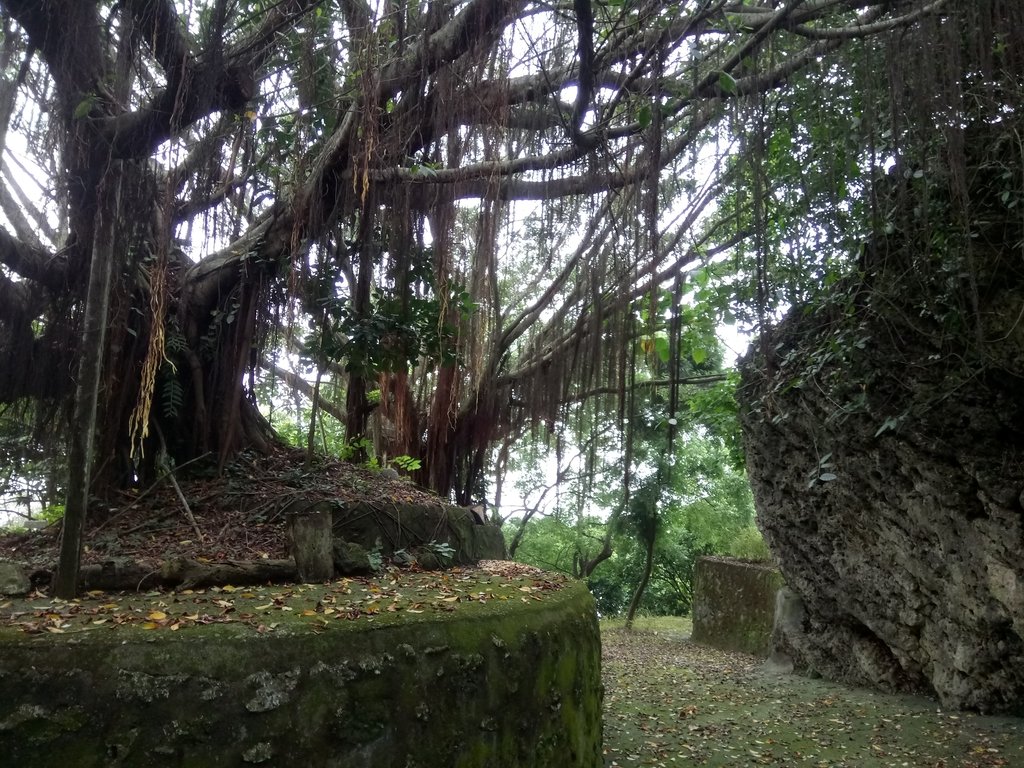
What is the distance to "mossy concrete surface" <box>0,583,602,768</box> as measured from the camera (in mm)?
2645

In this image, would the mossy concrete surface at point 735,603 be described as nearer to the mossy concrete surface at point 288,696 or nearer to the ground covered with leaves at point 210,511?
the ground covered with leaves at point 210,511

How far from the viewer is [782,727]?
600 cm

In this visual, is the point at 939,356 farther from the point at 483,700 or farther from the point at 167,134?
the point at 167,134

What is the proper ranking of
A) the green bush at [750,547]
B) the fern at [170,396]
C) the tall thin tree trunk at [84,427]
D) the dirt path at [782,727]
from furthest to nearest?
the green bush at [750,547]
the fern at [170,396]
the dirt path at [782,727]
the tall thin tree trunk at [84,427]

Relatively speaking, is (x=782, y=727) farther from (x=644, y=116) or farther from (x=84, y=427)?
(x=84, y=427)

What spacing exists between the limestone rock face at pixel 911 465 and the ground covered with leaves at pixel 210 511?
306cm

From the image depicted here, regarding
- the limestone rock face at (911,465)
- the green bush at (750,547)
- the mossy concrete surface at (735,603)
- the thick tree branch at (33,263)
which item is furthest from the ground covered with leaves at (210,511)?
the green bush at (750,547)

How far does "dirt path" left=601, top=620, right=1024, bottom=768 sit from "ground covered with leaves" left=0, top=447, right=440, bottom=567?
2400mm

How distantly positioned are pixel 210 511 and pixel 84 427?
1.69 meters

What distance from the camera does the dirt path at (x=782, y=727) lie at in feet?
16.9

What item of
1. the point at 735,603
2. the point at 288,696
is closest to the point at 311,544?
the point at 288,696

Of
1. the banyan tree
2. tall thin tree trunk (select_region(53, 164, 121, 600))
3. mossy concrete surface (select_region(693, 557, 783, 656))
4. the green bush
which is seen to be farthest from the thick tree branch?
the green bush

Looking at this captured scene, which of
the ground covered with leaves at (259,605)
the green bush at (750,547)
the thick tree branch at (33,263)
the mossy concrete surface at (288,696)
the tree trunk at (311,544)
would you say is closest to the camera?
the mossy concrete surface at (288,696)

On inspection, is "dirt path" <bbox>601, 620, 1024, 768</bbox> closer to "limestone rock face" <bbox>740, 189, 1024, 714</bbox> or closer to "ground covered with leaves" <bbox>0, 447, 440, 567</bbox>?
"limestone rock face" <bbox>740, 189, 1024, 714</bbox>
